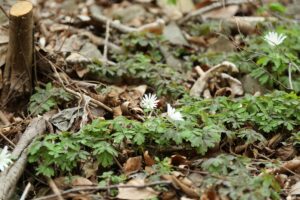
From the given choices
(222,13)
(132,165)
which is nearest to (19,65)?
(132,165)

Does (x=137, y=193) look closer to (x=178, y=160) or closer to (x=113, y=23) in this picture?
(x=178, y=160)

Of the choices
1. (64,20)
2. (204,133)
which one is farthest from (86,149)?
(64,20)

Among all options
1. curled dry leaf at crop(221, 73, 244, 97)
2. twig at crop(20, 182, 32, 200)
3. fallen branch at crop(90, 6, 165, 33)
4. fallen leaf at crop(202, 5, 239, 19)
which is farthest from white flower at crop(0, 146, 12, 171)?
fallen leaf at crop(202, 5, 239, 19)

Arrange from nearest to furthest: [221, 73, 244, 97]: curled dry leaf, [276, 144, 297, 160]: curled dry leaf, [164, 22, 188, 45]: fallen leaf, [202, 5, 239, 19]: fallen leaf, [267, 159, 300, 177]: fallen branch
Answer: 1. [267, 159, 300, 177]: fallen branch
2. [276, 144, 297, 160]: curled dry leaf
3. [221, 73, 244, 97]: curled dry leaf
4. [164, 22, 188, 45]: fallen leaf
5. [202, 5, 239, 19]: fallen leaf

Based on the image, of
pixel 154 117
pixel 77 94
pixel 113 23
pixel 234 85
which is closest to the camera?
pixel 154 117

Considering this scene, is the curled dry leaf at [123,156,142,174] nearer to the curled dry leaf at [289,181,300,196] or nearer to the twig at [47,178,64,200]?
the twig at [47,178,64,200]

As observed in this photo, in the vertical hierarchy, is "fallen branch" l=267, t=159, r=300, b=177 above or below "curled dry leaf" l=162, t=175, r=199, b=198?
below

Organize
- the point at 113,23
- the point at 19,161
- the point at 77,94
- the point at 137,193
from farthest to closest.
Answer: the point at 113,23 → the point at 77,94 → the point at 19,161 → the point at 137,193
